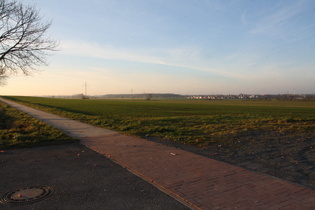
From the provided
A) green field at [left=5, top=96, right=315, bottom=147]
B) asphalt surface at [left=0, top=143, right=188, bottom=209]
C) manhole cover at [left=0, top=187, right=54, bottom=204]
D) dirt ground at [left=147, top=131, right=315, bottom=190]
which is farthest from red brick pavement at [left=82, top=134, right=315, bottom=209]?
green field at [left=5, top=96, right=315, bottom=147]

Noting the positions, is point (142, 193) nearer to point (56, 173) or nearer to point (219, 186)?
point (219, 186)

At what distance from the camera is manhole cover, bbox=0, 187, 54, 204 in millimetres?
4129

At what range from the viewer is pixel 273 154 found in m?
7.37

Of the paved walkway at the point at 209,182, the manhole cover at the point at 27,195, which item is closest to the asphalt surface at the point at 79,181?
the manhole cover at the point at 27,195

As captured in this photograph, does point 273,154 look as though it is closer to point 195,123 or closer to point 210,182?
point 210,182

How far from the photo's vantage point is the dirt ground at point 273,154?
5.64 metres

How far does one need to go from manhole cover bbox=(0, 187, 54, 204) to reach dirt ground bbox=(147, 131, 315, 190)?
4448mm

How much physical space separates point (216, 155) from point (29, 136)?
721 cm

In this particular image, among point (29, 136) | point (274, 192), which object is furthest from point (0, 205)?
point (29, 136)

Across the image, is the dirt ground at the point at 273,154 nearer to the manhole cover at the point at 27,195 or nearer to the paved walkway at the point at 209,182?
the paved walkway at the point at 209,182

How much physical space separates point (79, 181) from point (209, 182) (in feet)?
8.68

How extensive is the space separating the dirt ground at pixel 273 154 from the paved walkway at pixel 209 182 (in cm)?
53

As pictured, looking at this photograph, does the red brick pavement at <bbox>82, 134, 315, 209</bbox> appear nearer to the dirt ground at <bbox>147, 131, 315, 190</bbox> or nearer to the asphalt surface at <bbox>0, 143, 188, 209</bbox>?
the asphalt surface at <bbox>0, 143, 188, 209</bbox>

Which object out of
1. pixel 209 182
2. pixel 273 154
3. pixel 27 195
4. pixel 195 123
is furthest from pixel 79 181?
pixel 195 123
